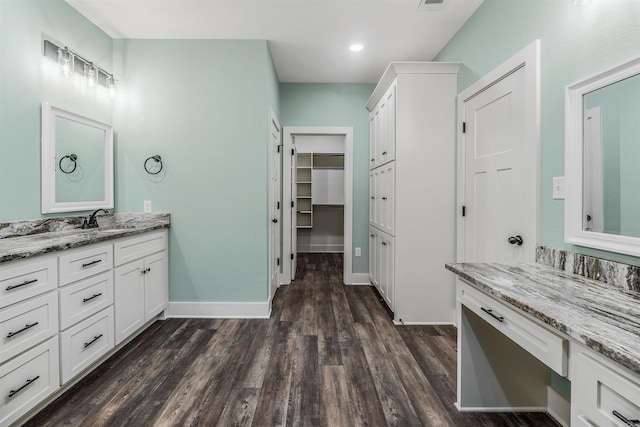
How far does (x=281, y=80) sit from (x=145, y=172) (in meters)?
2.05

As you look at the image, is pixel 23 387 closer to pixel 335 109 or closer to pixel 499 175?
pixel 499 175

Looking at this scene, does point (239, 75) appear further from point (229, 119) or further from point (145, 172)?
point (145, 172)

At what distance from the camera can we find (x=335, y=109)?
4.04 m

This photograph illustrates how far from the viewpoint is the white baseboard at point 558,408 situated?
1.54 m

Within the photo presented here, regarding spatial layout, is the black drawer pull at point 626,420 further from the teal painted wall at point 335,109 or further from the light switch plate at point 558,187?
the teal painted wall at point 335,109

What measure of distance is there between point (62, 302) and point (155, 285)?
0.96 meters

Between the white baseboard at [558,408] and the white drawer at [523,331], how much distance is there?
0.72 metres

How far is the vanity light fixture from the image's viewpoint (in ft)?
7.15

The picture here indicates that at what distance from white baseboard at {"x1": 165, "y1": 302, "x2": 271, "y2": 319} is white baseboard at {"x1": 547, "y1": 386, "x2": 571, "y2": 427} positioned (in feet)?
7.03

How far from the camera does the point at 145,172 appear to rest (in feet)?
9.43

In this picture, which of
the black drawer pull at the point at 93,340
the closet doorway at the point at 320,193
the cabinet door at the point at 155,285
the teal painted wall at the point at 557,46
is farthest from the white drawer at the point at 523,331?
the closet doorway at the point at 320,193

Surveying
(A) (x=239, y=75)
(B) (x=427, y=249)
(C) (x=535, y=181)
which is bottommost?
(B) (x=427, y=249)

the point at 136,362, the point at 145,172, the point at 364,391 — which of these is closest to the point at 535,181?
the point at 364,391

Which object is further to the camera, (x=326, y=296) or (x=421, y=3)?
(x=326, y=296)
